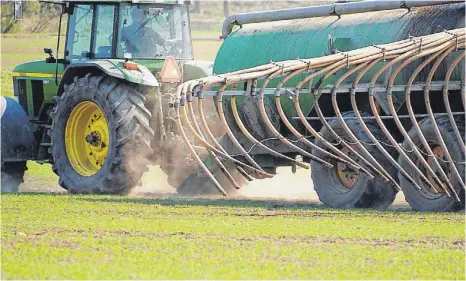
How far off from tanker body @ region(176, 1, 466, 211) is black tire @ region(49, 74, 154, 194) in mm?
1572

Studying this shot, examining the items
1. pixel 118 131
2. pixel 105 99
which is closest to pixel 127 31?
pixel 105 99

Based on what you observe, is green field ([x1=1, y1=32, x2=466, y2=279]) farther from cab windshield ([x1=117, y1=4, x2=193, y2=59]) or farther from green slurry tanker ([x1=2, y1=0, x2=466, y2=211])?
cab windshield ([x1=117, y1=4, x2=193, y2=59])

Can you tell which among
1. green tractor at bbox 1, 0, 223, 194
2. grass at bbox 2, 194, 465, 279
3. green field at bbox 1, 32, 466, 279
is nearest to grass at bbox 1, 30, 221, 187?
green tractor at bbox 1, 0, 223, 194

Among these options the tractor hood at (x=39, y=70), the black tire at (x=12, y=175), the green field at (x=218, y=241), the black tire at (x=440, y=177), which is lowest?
the black tire at (x=12, y=175)

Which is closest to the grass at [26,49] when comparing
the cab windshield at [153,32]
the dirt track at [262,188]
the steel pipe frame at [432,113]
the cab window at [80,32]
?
the dirt track at [262,188]

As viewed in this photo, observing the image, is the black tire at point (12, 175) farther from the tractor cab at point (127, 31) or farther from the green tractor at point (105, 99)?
the tractor cab at point (127, 31)

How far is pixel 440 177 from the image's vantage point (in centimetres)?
1459

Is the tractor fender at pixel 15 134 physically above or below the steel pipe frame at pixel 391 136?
below

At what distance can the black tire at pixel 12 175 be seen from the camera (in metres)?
18.6

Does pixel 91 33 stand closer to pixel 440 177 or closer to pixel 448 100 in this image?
pixel 448 100

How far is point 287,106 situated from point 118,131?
7.68ft

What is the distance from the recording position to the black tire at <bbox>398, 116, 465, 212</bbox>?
14.3 metres

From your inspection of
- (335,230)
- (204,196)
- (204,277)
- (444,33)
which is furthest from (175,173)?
(204,277)

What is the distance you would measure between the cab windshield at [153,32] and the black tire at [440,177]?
4.53 meters
